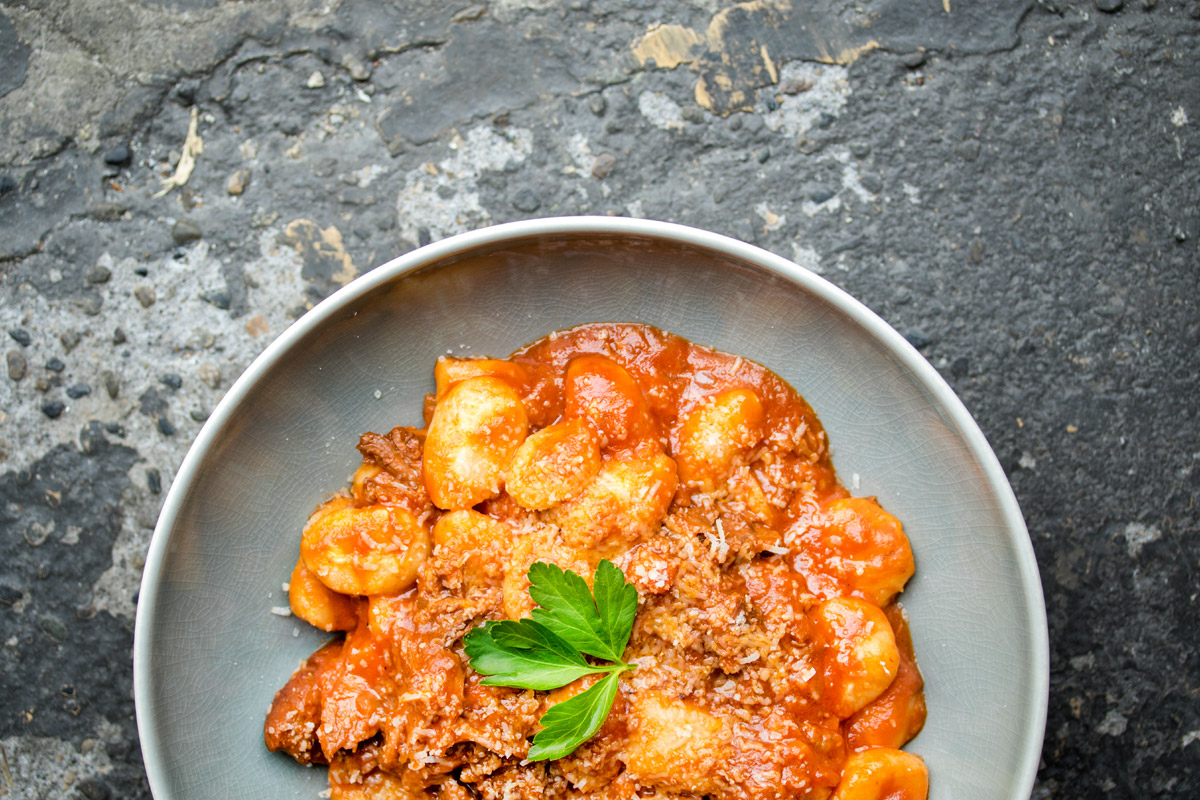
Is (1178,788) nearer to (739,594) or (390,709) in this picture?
(739,594)

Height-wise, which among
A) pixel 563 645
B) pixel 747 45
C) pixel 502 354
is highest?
pixel 747 45

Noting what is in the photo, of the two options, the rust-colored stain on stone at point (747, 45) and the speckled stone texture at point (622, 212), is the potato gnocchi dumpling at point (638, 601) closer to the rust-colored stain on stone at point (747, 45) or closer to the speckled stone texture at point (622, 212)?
the speckled stone texture at point (622, 212)

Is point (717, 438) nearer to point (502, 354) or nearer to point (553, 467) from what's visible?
point (553, 467)

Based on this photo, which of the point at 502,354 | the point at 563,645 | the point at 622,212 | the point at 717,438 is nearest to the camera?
the point at 563,645

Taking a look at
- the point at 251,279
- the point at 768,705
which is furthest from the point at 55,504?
the point at 768,705

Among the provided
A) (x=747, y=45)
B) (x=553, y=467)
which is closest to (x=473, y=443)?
(x=553, y=467)

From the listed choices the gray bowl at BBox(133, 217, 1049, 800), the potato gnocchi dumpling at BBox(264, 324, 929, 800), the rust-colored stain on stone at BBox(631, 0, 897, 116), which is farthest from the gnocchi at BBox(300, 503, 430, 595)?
the rust-colored stain on stone at BBox(631, 0, 897, 116)

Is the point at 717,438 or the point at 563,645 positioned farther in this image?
the point at 717,438
